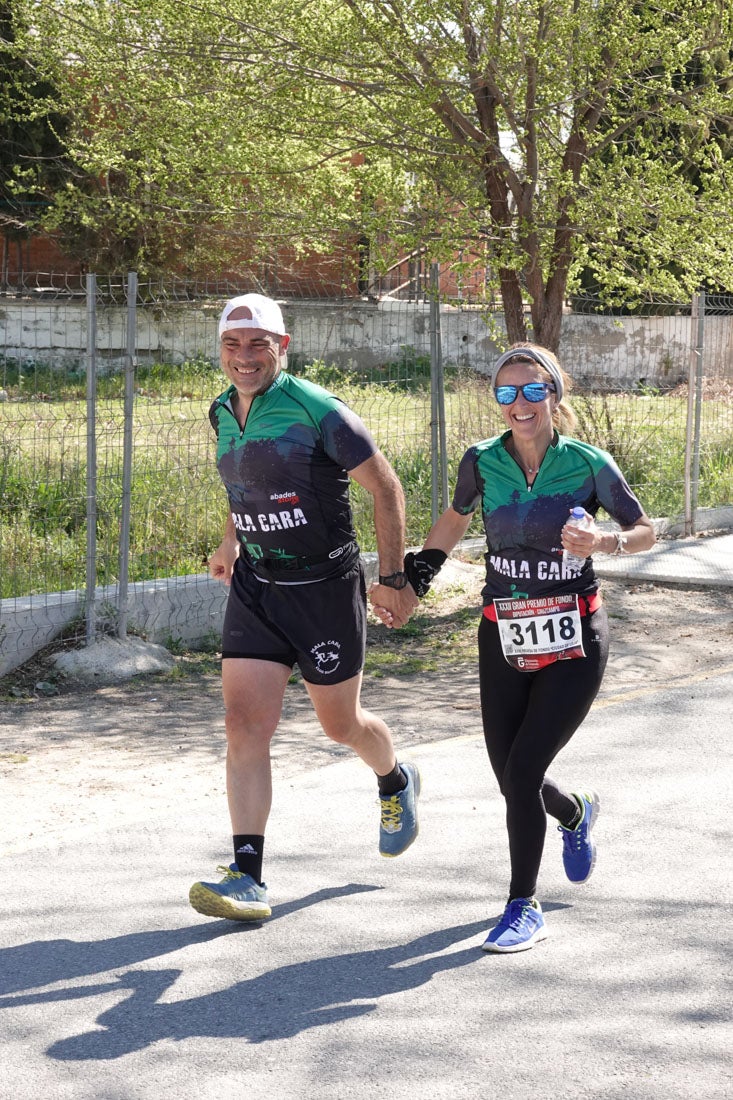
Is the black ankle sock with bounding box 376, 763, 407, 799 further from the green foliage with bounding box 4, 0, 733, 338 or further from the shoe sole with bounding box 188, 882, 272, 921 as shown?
the green foliage with bounding box 4, 0, 733, 338

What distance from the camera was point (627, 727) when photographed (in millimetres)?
7055

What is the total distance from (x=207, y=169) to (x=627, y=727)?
5.06 metres

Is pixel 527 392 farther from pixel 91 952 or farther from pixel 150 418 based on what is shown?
pixel 150 418

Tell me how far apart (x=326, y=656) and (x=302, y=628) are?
12 cm

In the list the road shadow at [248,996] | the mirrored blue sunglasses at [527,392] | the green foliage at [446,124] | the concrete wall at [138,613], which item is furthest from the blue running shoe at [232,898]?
the green foliage at [446,124]

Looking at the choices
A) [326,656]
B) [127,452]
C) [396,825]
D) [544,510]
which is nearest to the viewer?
[544,510]

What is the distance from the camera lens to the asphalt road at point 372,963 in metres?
3.57

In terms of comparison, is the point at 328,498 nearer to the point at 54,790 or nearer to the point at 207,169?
the point at 54,790

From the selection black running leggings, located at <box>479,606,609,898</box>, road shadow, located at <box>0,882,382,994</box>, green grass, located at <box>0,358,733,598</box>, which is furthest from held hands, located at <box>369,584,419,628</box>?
green grass, located at <box>0,358,733,598</box>

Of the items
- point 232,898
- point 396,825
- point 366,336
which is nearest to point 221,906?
point 232,898

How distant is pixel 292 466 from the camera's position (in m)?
4.63

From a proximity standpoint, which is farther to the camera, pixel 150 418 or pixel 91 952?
pixel 150 418

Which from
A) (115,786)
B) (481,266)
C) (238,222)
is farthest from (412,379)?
(115,786)

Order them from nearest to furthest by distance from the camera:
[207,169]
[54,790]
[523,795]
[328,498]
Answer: [523,795], [328,498], [54,790], [207,169]
